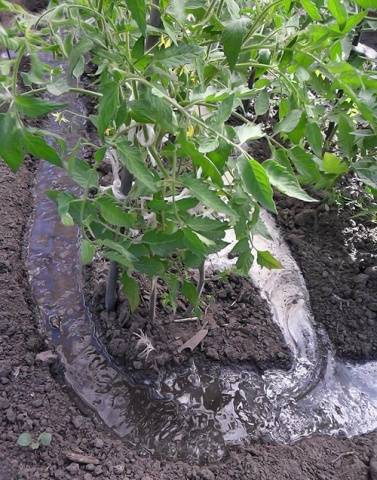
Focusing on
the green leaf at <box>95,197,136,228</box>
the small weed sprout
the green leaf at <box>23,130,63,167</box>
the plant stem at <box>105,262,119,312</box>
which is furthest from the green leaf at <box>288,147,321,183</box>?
the small weed sprout

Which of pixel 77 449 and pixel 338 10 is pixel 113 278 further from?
pixel 338 10

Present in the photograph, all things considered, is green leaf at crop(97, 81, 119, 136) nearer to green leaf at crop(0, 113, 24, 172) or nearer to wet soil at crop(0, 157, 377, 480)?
green leaf at crop(0, 113, 24, 172)

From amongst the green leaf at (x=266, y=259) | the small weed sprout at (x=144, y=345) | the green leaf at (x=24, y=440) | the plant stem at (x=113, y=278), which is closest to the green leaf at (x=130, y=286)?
the plant stem at (x=113, y=278)

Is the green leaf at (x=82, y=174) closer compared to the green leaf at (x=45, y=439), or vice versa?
the green leaf at (x=82, y=174)

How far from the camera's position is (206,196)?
2.96 ft

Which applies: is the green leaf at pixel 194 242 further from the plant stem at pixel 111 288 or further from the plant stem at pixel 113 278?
the plant stem at pixel 111 288

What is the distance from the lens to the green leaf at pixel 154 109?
2.76 feet

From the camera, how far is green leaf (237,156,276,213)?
2.78ft

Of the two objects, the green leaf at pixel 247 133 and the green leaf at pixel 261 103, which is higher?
the green leaf at pixel 247 133

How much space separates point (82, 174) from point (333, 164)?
3.20 feet

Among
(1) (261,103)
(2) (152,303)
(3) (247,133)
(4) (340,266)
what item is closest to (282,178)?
(3) (247,133)

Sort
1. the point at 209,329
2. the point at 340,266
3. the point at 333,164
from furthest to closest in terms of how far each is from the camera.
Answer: the point at 340,266, the point at 333,164, the point at 209,329

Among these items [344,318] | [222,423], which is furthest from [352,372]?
[222,423]

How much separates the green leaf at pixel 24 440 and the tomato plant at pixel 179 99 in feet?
1.69
